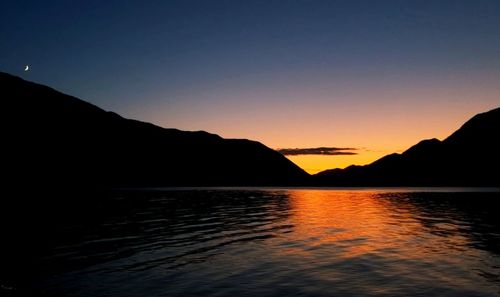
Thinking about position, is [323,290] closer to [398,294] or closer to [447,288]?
[398,294]

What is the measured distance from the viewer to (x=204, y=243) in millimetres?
31750

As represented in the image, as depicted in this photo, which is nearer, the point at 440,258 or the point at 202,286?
the point at 202,286

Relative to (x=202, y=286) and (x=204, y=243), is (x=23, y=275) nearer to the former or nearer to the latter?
(x=202, y=286)

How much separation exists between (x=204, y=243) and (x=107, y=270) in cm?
1110

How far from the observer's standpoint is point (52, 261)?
24062 millimetres

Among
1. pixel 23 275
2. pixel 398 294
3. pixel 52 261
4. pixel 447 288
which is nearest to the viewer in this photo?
pixel 398 294

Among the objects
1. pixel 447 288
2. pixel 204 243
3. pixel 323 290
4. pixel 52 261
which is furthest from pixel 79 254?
pixel 447 288

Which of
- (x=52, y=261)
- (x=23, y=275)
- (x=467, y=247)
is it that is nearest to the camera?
(x=23, y=275)

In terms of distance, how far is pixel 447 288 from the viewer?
722 inches

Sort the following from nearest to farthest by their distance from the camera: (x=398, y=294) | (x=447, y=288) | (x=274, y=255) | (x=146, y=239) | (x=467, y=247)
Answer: (x=398, y=294)
(x=447, y=288)
(x=274, y=255)
(x=467, y=247)
(x=146, y=239)

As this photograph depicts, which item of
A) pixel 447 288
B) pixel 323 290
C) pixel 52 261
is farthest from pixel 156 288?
pixel 447 288

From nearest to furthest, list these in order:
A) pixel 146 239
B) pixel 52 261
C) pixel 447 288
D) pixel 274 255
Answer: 1. pixel 447 288
2. pixel 52 261
3. pixel 274 255
4. pixel 146 239

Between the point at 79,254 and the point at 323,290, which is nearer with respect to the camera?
the point at 323,290

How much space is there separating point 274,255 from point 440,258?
34.3 ft
